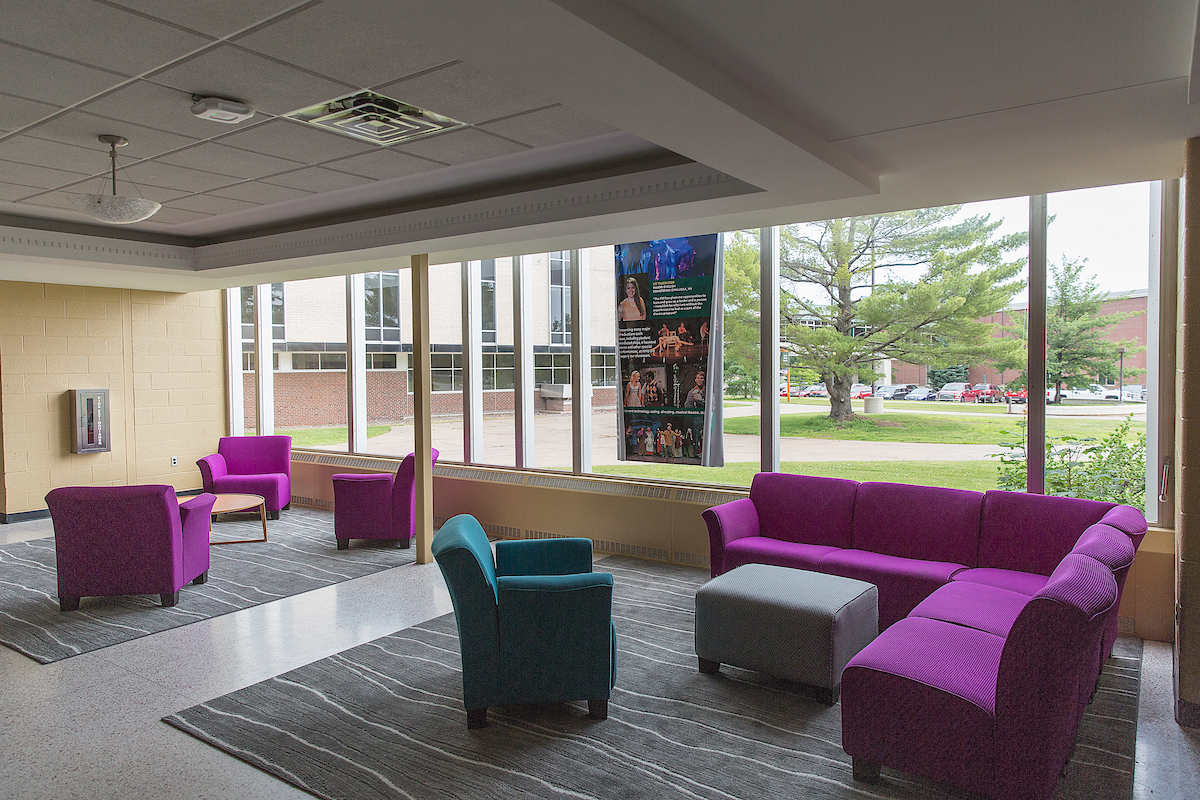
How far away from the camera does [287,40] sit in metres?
2.96

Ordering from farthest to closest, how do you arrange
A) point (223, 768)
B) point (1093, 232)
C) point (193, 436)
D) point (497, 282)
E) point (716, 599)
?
point (193, 436), point (497, 282), point (1093, 232), point (716, 599), point (223, 768)

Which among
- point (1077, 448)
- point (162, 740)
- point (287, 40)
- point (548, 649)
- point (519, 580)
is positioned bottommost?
point (162, 740)

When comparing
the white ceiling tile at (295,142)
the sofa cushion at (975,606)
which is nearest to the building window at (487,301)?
the white ceiling tile at (295,142)

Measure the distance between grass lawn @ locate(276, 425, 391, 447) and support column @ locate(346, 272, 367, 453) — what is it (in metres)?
0.15

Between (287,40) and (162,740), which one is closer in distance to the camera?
(287,40)

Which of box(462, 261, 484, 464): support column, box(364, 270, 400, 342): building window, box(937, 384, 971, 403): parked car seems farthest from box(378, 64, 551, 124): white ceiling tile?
box(364, 270, 400, 342): building window

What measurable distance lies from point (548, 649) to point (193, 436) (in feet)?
26.9

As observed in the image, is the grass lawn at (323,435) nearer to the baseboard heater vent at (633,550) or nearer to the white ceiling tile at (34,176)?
the baseboard heater vent at (633,550)

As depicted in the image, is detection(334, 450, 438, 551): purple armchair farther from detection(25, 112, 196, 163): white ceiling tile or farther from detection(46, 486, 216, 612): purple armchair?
detection(25, 112, 196, 163): white ceiling tile

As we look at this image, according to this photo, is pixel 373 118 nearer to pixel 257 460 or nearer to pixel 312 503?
pixel 257 460

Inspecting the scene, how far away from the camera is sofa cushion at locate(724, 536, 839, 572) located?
4770 mm

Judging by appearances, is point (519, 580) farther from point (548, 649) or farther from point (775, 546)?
point (775, 546)

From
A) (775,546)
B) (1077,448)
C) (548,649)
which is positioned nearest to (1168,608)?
(1077,448)

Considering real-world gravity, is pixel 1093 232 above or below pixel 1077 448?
above
